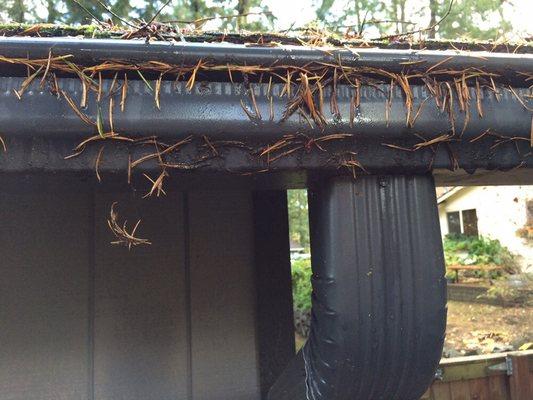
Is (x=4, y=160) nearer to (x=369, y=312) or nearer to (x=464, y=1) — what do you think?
(x=369, y=312)

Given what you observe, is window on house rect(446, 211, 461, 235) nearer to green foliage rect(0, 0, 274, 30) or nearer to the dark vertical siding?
green foliage rect(0, 0, 274, 30)

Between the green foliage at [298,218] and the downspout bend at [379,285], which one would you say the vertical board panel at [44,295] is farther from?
the green foliage at [298,218]

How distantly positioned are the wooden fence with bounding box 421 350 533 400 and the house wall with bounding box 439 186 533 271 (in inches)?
447

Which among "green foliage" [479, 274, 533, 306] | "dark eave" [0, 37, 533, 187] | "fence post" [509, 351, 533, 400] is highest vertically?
"dark eave" [0, 37, 533, 187]

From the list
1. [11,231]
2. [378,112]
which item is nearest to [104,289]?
[11,231]

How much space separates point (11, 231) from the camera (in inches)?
85.1

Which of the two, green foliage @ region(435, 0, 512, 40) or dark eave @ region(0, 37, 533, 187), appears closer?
dark eave @ region(0, 37, 533, 187)

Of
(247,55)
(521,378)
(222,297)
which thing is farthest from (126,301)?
(521,378)

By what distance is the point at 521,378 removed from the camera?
3.19m

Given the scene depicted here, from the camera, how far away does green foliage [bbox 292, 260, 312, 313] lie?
8727mm

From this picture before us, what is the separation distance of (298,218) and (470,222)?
7112 mm

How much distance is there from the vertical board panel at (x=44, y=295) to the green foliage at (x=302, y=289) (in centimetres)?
660

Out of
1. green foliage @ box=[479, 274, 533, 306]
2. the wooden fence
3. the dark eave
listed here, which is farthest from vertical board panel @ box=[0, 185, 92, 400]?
green foliage @ box=[479, 274, 533, 306]

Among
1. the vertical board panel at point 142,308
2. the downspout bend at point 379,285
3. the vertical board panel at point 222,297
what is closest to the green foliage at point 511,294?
the vertical board panel at point 222,297
